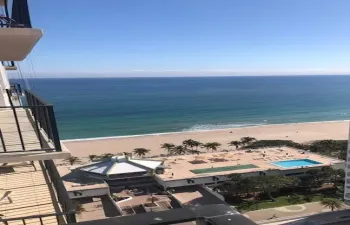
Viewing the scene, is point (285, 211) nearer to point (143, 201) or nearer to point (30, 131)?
point (143, 201)

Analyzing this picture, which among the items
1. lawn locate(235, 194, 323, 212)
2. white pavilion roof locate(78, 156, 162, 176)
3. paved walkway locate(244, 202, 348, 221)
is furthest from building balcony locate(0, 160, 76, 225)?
white pavilion roof locate(78, 156, 162, 176)

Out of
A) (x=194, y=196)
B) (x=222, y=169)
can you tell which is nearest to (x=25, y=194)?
(x=194, y=196)

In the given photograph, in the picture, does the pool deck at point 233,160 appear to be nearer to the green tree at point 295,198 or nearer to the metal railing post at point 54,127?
the green tree at point 295,198

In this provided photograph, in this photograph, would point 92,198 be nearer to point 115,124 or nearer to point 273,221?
point 273,221

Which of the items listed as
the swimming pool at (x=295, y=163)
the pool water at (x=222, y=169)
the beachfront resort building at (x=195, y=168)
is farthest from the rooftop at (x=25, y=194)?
the swimming pool at (x=295, y=163)

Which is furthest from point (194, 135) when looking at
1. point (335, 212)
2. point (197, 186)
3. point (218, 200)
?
point (335, 212)

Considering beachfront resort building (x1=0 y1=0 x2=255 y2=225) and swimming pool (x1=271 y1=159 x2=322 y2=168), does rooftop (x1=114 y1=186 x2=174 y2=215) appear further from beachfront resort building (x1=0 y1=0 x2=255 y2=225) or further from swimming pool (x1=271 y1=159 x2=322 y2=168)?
beachfront resort building (x1=0 y1=0 x2=255 y2=225)
